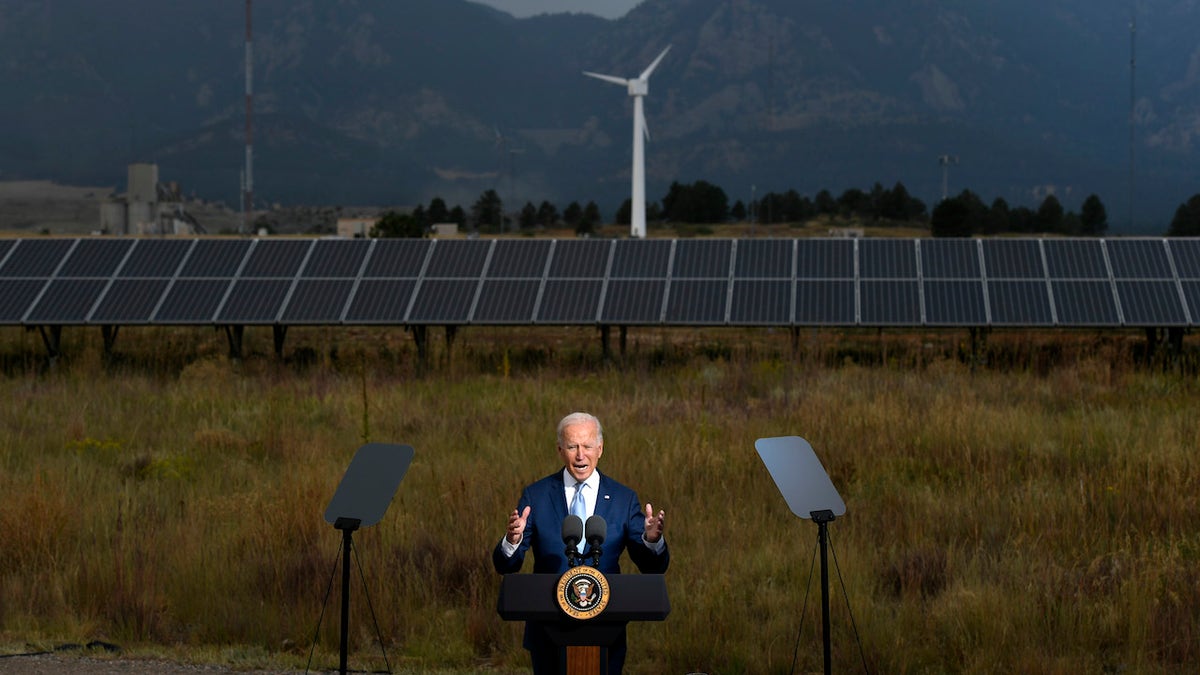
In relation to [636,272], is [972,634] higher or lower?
lower

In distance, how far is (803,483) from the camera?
6.59m

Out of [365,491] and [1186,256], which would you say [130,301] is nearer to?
[365,491]

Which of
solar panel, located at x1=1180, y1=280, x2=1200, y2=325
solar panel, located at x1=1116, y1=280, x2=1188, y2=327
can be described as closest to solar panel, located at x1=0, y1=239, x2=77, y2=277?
solar panel, located at x1=1116, y1=280, x2=1188, y2=327

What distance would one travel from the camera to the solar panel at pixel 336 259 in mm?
23219

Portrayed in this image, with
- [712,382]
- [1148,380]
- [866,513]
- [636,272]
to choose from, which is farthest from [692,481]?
[636,272]

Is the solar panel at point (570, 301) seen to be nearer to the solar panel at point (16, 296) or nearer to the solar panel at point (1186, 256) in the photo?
the solar panel at point (16, 296)

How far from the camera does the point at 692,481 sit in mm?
12445

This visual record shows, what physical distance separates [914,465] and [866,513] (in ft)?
6.20

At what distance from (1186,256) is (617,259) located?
9.52 metres

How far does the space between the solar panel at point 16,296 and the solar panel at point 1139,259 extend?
58.3 feet

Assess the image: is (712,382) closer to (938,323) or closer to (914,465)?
(938,323)

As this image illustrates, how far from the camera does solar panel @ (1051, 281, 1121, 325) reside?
20.9 meters

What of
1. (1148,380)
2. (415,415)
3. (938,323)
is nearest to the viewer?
(415,415)

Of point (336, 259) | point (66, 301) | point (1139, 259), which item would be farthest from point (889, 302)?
point (66, 301)
